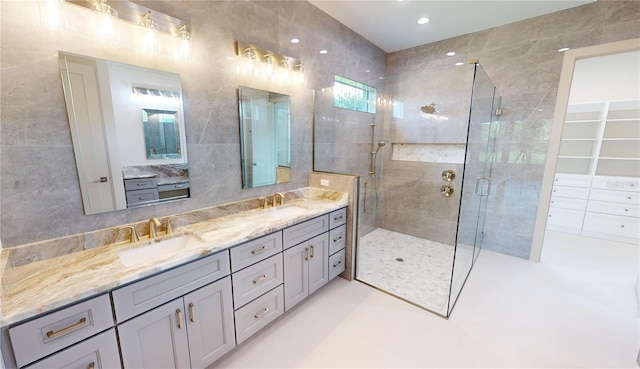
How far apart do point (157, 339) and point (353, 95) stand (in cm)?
312

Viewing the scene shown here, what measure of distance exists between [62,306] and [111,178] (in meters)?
0.75

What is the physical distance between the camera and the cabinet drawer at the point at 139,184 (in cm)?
148

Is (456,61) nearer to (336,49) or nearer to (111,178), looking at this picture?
(336,49)

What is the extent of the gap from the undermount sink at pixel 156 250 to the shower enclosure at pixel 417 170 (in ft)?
5.20

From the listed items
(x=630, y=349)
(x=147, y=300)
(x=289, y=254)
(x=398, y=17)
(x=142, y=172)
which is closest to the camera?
(x=147, y=300)

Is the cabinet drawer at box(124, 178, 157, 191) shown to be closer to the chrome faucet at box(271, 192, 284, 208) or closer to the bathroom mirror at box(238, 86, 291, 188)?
the bathroom mirror at box(238, 86, 291, 188)

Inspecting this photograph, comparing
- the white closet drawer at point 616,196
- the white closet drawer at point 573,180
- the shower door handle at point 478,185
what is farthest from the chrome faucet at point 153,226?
the white closet drawer at point 616,196

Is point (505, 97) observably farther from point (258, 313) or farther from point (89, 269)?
point (89, 269)

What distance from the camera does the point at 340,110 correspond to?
9.93ft

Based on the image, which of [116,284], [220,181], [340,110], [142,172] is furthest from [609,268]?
[142,172]

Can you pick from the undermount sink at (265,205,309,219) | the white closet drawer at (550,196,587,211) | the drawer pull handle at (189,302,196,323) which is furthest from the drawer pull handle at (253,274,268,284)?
the white closet drawer at (550,196,587,211)

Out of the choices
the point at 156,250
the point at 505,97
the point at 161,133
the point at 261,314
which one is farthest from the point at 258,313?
the point at 505,97

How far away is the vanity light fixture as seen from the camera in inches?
77.4

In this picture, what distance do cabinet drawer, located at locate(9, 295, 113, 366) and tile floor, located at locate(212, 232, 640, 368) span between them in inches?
35.2
